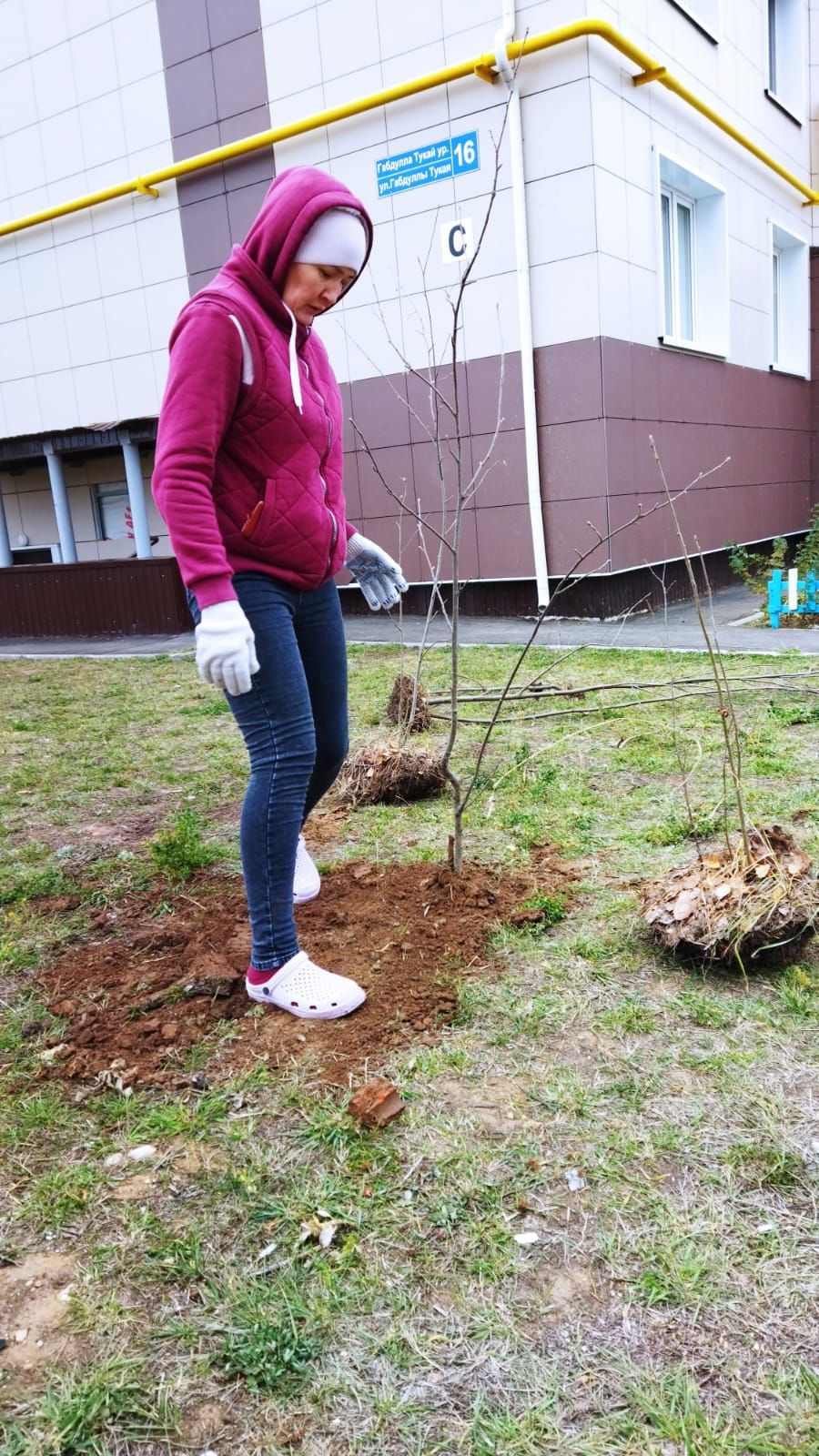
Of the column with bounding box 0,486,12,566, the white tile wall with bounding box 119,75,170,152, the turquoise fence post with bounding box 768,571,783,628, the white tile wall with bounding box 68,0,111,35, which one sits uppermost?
the white tile wall with bounding box 68,0,111,35

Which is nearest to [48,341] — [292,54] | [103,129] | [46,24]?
[103,129]

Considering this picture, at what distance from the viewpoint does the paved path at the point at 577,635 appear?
7.30 meters

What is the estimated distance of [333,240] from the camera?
7.09 ft

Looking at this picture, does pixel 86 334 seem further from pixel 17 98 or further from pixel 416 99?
pixel 416 99

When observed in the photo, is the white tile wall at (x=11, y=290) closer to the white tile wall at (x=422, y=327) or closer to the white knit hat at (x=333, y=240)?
the white tile wall at (x=422, y=327)

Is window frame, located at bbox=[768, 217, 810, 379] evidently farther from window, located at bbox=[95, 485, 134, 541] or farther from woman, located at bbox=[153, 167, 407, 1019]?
woman, located at bbox=[153, 167, 407, 1019]

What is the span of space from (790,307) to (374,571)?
40.1 feet

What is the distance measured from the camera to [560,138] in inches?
314

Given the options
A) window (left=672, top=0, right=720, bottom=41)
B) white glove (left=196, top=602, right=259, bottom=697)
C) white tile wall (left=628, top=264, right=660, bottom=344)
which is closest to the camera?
white glove (left=196, top=602, right=259, bottom=697)

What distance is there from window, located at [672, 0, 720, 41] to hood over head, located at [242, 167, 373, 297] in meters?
9.53

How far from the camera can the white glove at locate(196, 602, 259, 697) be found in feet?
6.73

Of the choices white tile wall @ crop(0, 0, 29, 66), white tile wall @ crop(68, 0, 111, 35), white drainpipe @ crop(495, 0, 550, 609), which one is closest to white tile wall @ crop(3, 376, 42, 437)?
white tile wall @ crop(0, 0, 29, 66)

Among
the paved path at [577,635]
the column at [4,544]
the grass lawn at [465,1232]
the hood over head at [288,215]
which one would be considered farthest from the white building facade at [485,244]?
the grass lawn at [465,1232]

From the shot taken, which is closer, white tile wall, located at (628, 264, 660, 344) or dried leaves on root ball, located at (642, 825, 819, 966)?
dried leaves on root ball, located at (642, 825, 819, 966)
